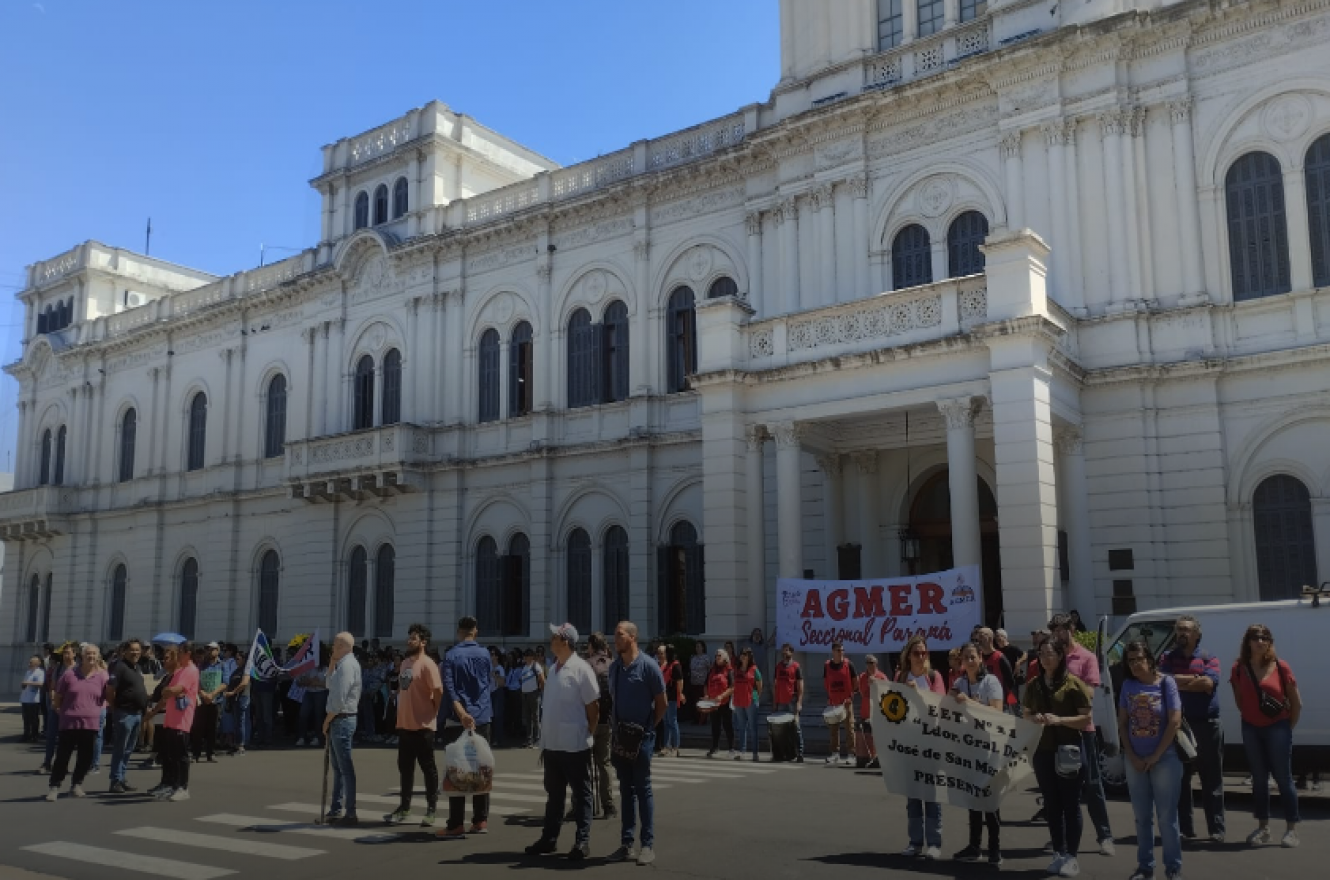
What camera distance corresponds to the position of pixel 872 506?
22.7m

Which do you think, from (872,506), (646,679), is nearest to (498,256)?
(872,506)

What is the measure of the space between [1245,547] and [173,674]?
1645cm

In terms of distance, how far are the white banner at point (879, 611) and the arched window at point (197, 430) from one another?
25.4 m

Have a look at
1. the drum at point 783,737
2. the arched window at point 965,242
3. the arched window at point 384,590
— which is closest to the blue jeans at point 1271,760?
the drum at point 783,737

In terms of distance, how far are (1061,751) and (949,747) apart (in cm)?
104

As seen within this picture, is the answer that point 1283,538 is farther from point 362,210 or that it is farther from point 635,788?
point 362,210

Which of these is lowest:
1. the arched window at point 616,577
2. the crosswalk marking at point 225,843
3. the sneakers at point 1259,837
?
the crosswalk marking at point 225,843

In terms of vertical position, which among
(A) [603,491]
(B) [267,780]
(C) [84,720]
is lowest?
(B) [267,780]

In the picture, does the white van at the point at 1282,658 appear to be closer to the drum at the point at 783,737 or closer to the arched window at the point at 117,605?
the drum at the point at 783,737

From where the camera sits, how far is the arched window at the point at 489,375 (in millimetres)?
30453

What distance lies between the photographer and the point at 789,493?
67.1 feet

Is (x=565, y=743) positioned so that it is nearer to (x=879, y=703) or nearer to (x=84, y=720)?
(x=879, y=703)

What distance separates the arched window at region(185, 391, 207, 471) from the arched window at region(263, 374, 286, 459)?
3.22m

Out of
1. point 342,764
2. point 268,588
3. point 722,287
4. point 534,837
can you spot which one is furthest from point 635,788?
point 268,588
